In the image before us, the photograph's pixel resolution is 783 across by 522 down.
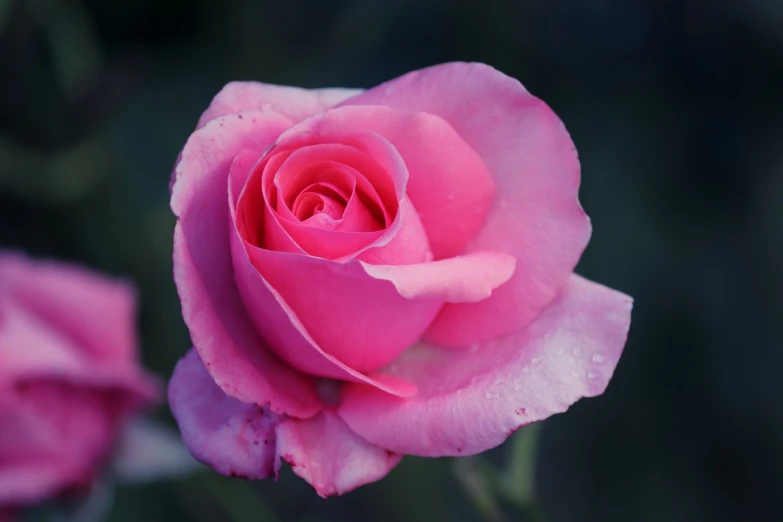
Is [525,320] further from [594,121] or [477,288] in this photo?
[594,121]

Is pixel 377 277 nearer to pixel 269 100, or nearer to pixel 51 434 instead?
pixel 269 100

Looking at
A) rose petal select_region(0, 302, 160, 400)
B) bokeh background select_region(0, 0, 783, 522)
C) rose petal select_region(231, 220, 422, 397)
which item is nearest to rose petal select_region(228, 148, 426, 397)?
rose petal select_region(231, 220, 422, 397)

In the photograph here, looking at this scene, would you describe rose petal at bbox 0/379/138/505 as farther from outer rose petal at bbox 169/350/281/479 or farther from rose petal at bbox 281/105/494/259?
rose petal at bbox 281/105/494/259

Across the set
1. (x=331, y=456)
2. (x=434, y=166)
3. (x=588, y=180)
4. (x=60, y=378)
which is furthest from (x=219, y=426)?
(x=588, y=180)

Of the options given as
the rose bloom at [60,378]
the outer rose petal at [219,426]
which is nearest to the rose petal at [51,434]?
the rose bloom at [60,378]

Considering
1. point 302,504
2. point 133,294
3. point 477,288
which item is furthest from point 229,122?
point 302,504

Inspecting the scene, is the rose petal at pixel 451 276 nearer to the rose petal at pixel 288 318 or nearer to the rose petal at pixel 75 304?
the rose petal at pixel 288 318
